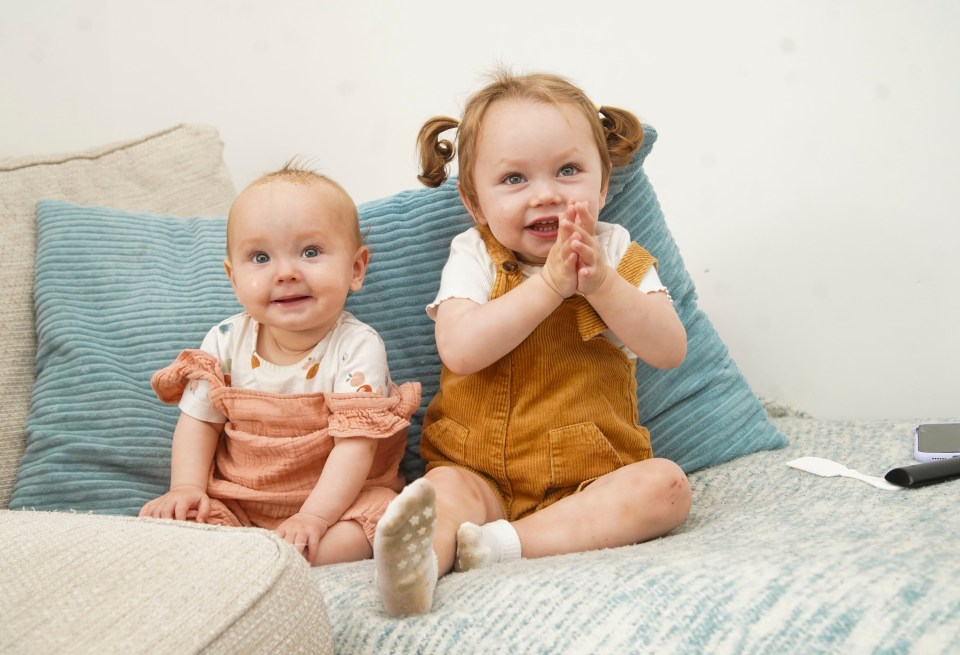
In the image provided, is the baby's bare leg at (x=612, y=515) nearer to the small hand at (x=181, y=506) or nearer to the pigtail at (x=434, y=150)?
the small hand at (x=181, y=506)

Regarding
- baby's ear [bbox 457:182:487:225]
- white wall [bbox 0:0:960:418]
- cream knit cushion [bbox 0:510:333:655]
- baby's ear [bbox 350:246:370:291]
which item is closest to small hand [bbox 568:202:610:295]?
baby's ear [bbox 457:182:487:225]

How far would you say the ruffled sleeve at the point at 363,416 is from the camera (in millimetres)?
1157

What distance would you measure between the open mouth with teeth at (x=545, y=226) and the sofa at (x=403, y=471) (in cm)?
20

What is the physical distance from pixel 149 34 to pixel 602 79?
962mm

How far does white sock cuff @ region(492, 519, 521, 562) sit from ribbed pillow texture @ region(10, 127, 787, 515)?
0.34 metres

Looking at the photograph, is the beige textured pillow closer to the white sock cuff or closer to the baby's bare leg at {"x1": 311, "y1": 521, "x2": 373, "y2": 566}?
the baby's bare leg at {"x1": 311, "y1": 521, "x2": 373, "y2": 566}

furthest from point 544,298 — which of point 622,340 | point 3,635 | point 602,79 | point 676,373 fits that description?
point 602,79

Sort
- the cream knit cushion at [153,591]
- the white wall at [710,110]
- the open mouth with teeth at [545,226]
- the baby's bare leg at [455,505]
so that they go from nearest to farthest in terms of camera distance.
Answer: the cream knit cushion at [153,591], the baby's bare leg at [455,505], the open mouth with teeth at [545,226], the white wall at [710,110]

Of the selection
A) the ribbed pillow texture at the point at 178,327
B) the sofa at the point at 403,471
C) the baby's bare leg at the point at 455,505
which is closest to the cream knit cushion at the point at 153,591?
the sofa at the point at 403,471

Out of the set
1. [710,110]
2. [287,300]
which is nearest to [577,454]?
[287,300]

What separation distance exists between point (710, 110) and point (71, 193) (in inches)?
43.9

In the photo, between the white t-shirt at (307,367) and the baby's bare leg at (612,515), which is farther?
the white t-shirt at (307,367)

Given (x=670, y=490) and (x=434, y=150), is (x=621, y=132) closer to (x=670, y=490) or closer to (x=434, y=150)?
(x=434, y=150)

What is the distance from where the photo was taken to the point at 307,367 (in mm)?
1230
